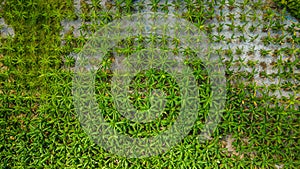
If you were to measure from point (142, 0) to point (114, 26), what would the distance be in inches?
19.4

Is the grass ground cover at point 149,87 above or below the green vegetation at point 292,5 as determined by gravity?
below

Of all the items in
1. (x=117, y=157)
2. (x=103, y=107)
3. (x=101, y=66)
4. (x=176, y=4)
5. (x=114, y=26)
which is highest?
(x=176, y=4)

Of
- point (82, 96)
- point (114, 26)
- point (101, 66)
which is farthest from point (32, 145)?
point (114, 26)

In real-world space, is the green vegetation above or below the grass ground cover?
above

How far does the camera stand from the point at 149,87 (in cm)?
375

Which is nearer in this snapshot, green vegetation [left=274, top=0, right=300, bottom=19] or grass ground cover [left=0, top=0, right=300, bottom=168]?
grass ground cover [left=0, top=0, right=300, bottom=168]

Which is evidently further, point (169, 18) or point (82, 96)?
point (169, 18)

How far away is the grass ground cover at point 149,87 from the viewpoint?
3.59m

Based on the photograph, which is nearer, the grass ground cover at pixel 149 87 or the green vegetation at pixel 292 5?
the grass ground cover at pixel 149 87

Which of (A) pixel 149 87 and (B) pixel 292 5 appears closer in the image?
(A) pixel 149 87

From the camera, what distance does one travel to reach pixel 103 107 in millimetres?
3697

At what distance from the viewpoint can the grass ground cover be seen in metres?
3.59

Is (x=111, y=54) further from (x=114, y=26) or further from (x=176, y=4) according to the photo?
(x=176, y=4)

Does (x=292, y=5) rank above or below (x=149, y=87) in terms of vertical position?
above
